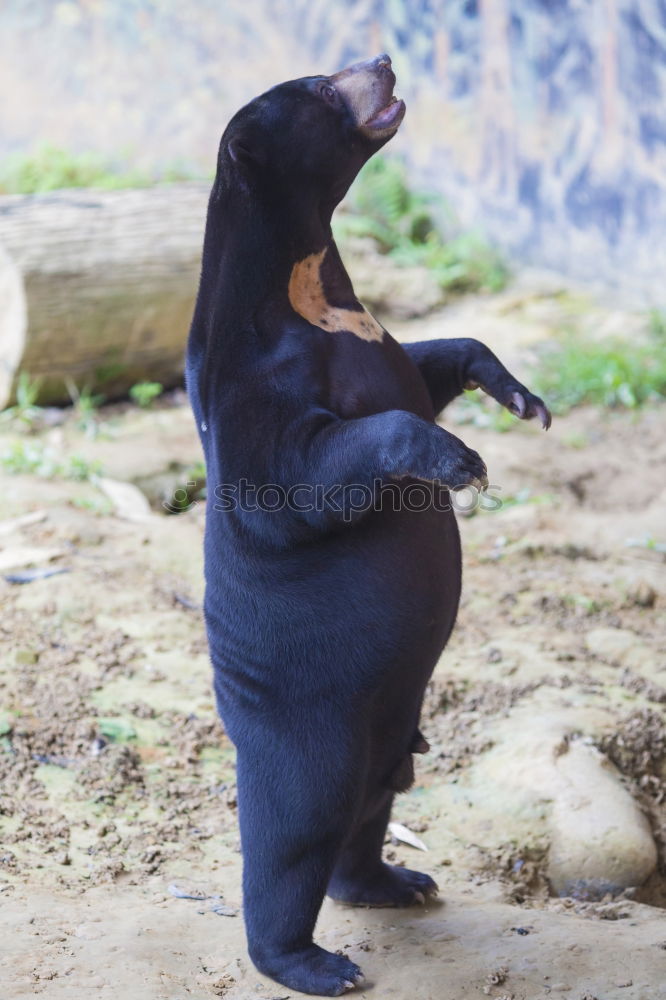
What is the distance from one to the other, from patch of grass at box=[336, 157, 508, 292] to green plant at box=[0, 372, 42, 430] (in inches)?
164

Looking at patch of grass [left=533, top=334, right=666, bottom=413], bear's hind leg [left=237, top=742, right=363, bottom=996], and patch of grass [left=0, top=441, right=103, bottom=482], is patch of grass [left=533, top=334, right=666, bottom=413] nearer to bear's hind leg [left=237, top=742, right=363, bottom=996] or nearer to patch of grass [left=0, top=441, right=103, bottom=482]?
patch of grass [left=0, top=441, right=103, bottom=482]

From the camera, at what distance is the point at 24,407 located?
7285mm

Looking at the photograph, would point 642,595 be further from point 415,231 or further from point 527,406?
point 415,231

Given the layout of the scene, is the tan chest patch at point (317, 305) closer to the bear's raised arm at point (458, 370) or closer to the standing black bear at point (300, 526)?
the standing black bear at point (300, 526)

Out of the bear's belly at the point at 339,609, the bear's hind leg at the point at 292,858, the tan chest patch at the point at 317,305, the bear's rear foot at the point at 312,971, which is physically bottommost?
the bear's rear foot at the point at 312,971

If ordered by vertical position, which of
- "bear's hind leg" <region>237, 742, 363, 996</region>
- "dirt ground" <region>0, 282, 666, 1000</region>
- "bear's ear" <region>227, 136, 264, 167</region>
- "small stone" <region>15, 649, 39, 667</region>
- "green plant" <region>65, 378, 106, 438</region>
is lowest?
"green plant" <region>65, 378, 106, 438</region>

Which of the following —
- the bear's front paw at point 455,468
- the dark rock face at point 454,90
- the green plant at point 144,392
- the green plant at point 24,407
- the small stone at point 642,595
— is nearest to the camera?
the bear's front paw at point 455,468

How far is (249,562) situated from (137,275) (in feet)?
18.2

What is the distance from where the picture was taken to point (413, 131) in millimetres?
11617

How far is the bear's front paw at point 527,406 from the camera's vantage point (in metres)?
2.59

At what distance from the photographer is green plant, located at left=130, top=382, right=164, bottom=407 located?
7.84m

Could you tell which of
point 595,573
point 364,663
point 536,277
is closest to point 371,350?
point 364,663

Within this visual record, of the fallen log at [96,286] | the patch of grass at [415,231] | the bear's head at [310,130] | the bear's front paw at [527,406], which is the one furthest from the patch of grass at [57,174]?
the bear's front paw at [527,406]

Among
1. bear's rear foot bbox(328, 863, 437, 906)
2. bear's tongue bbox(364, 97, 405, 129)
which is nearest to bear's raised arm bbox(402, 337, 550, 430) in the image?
bear's tongue bbox(364, 97, 405, 129)
